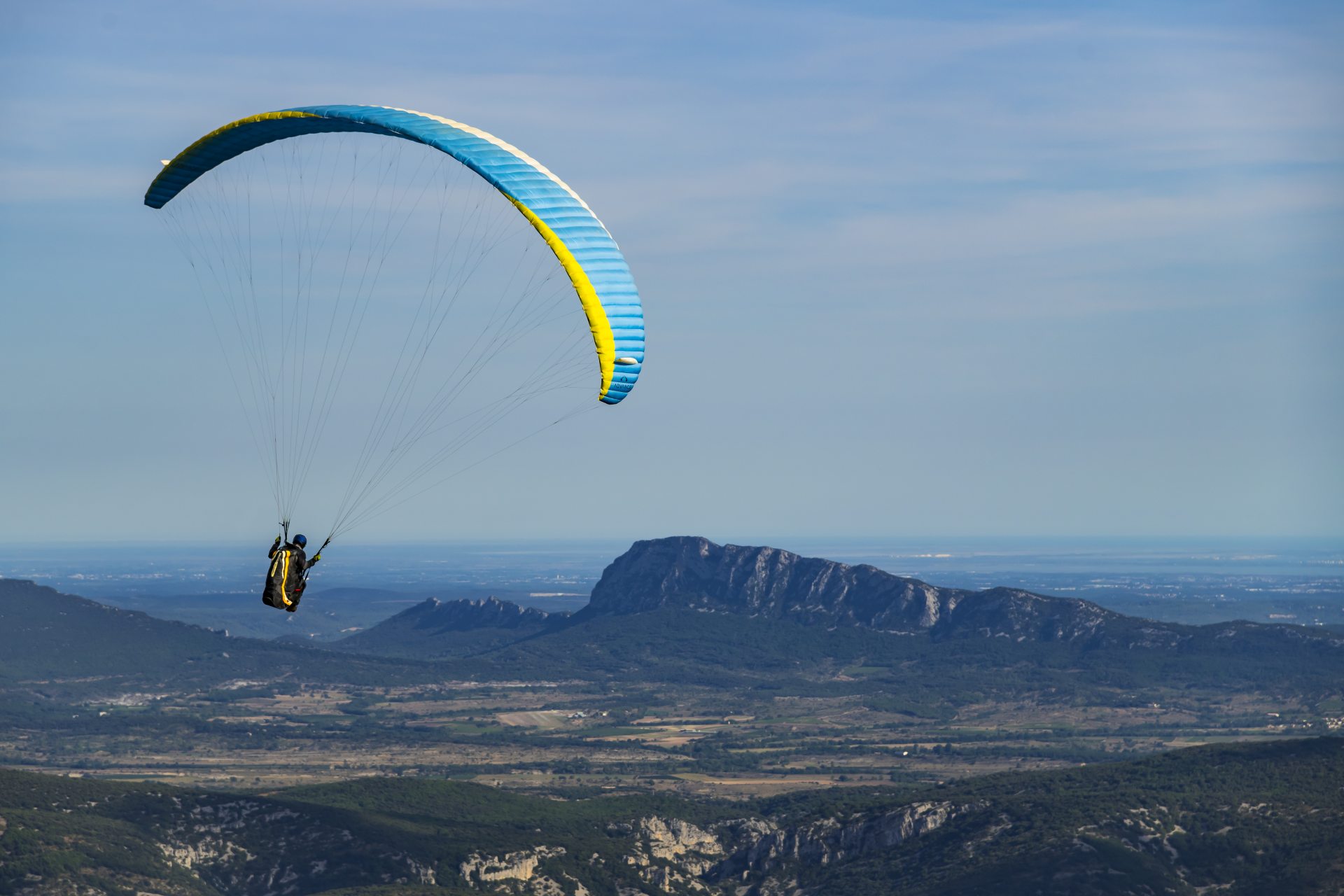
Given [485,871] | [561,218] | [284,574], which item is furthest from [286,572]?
[485,871]

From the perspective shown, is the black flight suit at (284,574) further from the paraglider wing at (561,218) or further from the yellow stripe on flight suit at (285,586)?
the paraglider wing at (561,218)

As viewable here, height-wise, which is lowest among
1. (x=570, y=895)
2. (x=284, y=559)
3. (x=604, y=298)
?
(x=570, y=895)

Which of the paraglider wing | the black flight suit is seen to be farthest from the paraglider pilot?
the paraglider wing

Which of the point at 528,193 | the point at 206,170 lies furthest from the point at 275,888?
the point at 528,193

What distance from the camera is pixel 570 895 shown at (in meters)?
198

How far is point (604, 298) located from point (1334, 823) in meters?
152

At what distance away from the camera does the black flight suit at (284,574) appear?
69562 millimetres

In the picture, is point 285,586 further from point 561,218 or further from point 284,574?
point 561,218

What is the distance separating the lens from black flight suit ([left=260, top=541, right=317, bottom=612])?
6956cm

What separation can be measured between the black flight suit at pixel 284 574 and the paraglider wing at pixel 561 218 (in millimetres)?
13408

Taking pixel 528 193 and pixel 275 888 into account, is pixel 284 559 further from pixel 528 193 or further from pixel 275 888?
pixel 275 888

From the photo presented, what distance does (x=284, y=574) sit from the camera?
229 ft

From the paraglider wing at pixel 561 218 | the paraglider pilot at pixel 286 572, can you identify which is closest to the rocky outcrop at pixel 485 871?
the paraglider pilot at pixel 286 572

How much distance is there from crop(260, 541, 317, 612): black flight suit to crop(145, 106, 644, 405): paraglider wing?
13.4 meters
